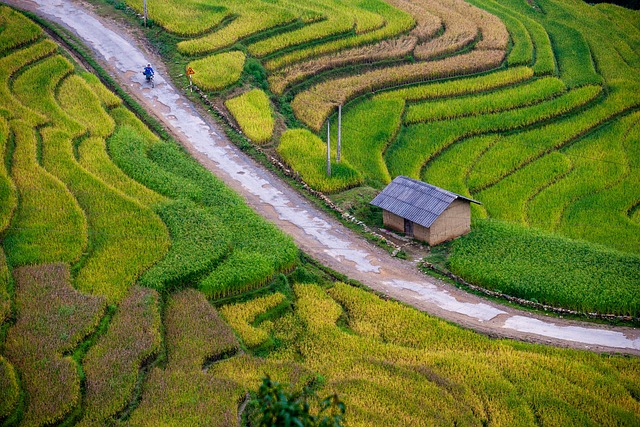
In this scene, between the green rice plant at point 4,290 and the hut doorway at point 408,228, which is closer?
the green rice plant at point 4,290

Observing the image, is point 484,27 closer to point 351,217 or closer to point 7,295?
point 351,217

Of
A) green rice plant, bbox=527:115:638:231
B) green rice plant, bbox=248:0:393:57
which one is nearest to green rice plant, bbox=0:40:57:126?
green rice plant, bbox=248:0:393:57

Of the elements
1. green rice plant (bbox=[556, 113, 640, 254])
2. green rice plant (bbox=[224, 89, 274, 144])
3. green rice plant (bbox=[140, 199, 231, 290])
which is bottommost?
green rice plant (bbox=[556, 113, 640, 254])

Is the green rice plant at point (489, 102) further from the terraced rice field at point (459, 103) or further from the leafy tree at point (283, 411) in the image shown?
the leafy tree at point (283, 411)

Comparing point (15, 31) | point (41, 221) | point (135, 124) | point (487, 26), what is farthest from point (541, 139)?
point (15, 31)

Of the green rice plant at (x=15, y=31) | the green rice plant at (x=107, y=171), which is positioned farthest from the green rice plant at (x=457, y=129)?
the green rice plant at (x=15, y=31)

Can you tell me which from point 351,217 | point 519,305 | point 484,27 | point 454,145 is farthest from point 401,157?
point 484,27

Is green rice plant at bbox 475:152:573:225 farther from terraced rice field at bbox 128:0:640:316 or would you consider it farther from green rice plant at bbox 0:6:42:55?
green rice plant at bbox 0:6:42:55
